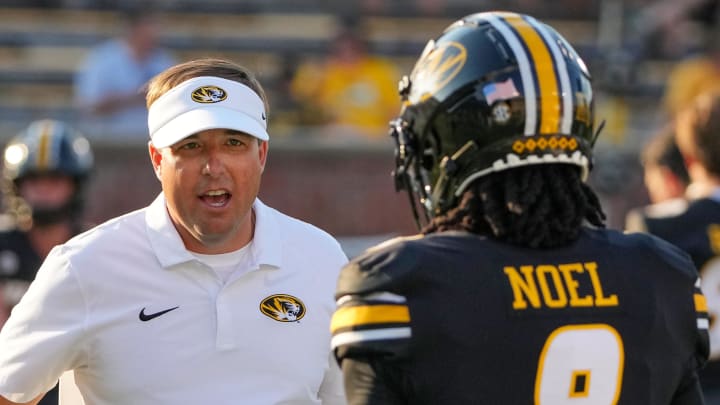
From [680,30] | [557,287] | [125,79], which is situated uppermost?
[125,79]

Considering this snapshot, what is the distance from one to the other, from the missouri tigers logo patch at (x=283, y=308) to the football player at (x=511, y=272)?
24.4 inches

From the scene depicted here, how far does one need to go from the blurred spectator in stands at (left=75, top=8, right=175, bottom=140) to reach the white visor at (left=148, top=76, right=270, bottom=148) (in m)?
7.12

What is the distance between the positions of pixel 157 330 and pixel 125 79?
7486 millimetres

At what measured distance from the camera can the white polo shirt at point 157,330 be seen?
317 cm

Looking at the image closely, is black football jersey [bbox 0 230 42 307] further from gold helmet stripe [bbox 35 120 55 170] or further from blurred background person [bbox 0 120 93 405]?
gold helmet stripe [bbox 35 120 55 170]

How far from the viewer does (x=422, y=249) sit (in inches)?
102

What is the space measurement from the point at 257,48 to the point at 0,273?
675 cm

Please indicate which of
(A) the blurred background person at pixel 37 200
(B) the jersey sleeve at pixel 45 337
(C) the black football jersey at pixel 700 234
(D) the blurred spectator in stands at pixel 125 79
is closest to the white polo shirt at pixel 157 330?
(B) the jersey sleeve at pixel 45 337

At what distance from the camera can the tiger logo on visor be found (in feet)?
10.7

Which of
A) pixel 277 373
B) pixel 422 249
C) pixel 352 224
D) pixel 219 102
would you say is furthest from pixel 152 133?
pixel 352 224

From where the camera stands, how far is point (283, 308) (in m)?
3.32

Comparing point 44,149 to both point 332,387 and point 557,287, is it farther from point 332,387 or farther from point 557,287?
point 557,287

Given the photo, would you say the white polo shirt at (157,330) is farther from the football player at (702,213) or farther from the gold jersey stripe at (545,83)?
the football player at (702,213)

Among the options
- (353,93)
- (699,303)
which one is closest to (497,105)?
(699,303)
